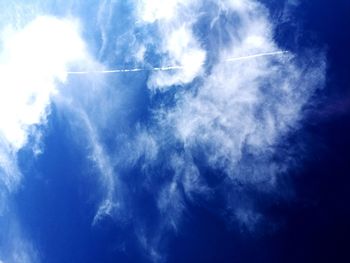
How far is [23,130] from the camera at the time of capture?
52125mm

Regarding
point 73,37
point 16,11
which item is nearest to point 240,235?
point 73,37

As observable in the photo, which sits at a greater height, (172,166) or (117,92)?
(117,92)

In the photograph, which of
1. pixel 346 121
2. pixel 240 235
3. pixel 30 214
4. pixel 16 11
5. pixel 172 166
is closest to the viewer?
pixel 346 121

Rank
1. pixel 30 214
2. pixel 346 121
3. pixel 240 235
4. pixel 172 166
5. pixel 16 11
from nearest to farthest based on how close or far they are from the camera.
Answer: pixel 346 121 → pixel 240 235 → pixel 172 166 → pixel 16 11 → pixel 30 214

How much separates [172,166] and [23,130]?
2352cm

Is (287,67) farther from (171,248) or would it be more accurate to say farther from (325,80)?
(171,248)

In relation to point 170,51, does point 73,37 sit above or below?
above

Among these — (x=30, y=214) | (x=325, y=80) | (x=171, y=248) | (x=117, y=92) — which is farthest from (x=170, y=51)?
(x=30, y=214)

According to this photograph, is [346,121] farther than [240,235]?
No

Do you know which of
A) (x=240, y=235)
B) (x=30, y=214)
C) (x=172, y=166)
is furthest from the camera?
(x=30, y=214)

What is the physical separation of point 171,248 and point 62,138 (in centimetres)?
2226

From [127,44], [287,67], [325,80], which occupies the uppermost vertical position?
[127,44]

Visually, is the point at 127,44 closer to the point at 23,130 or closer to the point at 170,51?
the point at 170,51

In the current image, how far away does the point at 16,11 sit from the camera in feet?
165
